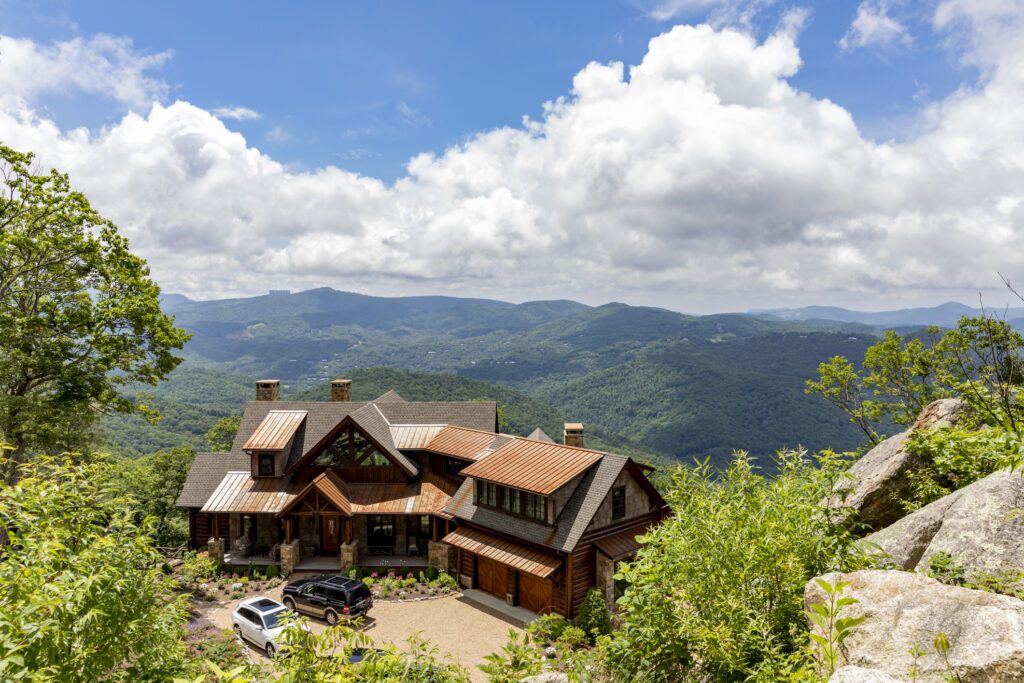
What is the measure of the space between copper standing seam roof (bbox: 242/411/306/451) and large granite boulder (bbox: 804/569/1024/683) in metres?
32.0

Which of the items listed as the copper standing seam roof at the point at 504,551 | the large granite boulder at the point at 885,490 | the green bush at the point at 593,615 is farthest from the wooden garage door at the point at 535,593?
the large granite boulder at the point at 885,490

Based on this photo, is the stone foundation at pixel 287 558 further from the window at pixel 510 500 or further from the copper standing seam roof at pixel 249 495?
the window at pixel 510 500

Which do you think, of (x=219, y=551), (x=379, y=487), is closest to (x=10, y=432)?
(x=219, y=551)

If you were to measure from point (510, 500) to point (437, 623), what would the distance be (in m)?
6.86

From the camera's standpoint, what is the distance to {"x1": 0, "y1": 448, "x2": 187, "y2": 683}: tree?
19.2 feet

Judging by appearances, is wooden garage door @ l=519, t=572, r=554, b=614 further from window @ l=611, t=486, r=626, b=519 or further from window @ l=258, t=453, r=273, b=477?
window @ l=258, t=453, r=273, b=477

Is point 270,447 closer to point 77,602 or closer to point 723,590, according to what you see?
point 77,602

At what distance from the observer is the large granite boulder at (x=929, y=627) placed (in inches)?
218

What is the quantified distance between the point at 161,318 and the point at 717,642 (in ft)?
106

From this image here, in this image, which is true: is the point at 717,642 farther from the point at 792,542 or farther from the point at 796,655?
the point at 792,542

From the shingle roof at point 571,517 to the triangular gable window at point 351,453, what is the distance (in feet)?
26.6

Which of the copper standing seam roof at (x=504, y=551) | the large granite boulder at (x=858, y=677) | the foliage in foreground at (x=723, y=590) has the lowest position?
the copper standing seam roof at (x=504, y=551)

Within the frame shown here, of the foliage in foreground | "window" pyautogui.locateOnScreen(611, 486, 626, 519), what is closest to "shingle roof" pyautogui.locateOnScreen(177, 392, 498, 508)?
"window" pyautogui.locateOnScreen(611, 486, 626, 519)

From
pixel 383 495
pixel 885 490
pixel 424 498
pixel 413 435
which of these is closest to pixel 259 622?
pixel 383 495
